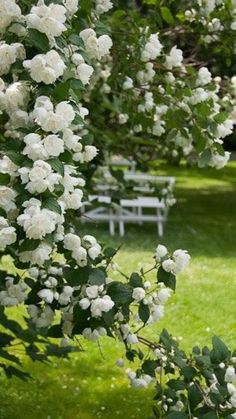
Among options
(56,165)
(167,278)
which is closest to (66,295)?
(167,278)

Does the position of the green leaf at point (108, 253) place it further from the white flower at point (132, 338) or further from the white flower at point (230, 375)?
the white flower at point (230, 375)

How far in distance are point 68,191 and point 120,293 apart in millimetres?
497

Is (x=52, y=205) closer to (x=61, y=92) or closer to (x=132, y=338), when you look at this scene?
(x=61, y=92)

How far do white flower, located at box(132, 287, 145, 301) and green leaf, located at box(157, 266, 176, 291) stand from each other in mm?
77

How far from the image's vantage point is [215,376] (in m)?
3.05

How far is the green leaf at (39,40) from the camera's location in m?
2.58

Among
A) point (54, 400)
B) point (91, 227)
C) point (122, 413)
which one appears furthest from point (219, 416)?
point (91, 227)

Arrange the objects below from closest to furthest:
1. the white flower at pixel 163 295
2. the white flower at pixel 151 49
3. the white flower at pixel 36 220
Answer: the white flower at pixel 36 220 < the white flower at pixel 163 295 < the white flower at pixel 151 49

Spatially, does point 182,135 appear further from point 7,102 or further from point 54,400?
point 54,400

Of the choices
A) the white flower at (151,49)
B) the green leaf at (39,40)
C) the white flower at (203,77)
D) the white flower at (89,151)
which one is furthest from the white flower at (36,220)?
the white flower at (203,77)

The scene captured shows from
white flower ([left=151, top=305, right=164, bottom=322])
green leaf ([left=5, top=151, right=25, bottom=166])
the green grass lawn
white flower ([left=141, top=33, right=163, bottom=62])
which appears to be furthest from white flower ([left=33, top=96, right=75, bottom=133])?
the green grass lawn

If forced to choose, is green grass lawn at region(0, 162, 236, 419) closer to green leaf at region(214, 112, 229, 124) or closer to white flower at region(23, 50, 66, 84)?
green leaf at region(214, 112, 229, 124)

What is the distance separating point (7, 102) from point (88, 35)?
17.9 inches

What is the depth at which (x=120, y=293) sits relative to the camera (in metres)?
2.97
